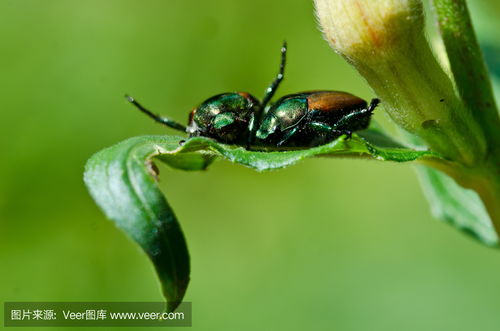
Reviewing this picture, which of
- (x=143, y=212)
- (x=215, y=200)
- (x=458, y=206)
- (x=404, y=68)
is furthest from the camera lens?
(x=215, y=200)

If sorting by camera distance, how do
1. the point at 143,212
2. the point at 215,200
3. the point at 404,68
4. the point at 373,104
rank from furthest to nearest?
the point at 215,200 → the point at 373,104 → the point at 404,68 → the point at 143,212

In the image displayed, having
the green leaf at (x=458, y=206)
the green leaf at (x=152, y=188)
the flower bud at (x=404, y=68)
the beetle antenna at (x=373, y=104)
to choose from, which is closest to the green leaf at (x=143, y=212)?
the green leaf at (x=152, y=188)

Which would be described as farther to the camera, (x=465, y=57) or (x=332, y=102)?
(x=332, y=102)

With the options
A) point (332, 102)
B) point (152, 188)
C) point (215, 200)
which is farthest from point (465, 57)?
point (215, 200)

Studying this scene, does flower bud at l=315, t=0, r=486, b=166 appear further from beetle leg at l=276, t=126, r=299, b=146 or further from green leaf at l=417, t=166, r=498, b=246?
green leaf at l=417, t=166, r=498, b=246

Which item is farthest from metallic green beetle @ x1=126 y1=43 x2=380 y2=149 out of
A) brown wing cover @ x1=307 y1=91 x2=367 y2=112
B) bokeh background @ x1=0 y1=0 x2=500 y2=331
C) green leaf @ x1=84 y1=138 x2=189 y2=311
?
bokeh background @ x1=0 y1=0 x2=500 y2=331

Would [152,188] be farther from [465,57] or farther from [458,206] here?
[458,206]

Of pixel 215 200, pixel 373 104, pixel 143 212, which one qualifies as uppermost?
pixel 373 104

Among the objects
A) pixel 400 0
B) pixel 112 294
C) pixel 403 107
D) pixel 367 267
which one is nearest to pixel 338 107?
pixel 403 107
